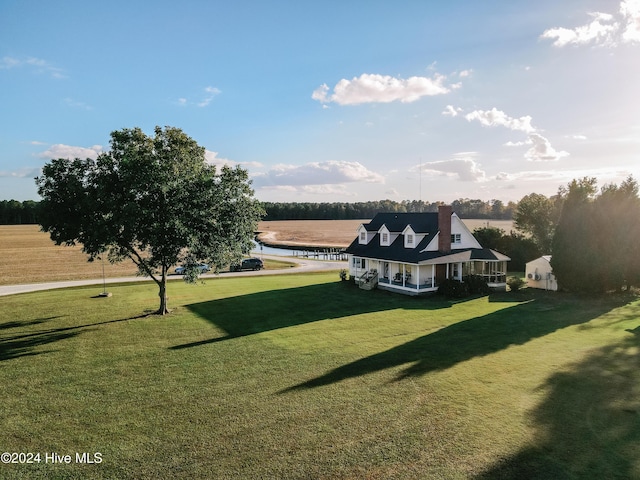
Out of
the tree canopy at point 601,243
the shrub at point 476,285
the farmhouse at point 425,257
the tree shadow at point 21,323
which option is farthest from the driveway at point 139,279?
the tree canopy at point 601,243

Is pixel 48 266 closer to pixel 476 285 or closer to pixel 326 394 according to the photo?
pixel 476 285

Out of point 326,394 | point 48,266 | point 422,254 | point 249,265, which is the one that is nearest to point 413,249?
point 422,254

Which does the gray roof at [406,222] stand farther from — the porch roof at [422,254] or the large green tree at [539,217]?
the large green tree at [539,217]

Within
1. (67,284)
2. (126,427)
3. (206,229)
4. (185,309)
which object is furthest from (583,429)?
(67,284)

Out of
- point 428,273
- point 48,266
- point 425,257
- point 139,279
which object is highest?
point 425,257

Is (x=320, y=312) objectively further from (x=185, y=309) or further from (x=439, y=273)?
(x=439, y=273)

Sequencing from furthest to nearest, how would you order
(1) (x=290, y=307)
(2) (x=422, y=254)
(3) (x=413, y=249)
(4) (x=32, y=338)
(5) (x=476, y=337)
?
(3) (x=413, y=249), (2) (x=422, y=254), (1) (x=290, y=307), (4) (x=32, y=338), (5) (x=476, y=337)
